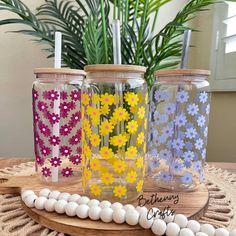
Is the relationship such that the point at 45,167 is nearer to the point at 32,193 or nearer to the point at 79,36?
the point at 32,193

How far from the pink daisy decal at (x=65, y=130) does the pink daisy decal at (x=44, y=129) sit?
22 mm

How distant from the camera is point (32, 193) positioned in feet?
1.26

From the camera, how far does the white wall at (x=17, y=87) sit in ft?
3.35

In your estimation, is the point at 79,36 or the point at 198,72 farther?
the point at 79,36

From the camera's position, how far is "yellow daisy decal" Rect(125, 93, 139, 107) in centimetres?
37

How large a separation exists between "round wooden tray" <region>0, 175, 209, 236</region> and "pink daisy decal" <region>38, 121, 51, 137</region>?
0.28 ft

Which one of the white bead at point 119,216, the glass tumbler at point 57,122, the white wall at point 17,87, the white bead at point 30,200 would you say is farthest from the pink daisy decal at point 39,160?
the white wall at point 17,87

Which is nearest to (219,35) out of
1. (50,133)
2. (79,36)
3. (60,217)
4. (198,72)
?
(79,36)

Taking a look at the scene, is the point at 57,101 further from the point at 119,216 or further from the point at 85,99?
the point at 119,216

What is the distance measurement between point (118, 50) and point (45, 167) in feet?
0.78

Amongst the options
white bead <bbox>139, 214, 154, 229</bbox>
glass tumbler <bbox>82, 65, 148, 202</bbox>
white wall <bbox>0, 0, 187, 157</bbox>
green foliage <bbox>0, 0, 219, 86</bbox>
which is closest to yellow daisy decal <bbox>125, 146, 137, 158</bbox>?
glass tumbler <bbox>82, 65, 148, 202</bbox>

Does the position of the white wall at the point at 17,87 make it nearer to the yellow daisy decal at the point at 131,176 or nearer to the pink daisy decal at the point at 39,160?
the pink daisy decal at the point at 39,160

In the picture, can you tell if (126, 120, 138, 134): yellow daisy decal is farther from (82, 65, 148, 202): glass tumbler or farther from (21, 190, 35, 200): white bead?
(21, 190, 35, 200): white bead

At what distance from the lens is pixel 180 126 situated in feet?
1.45
